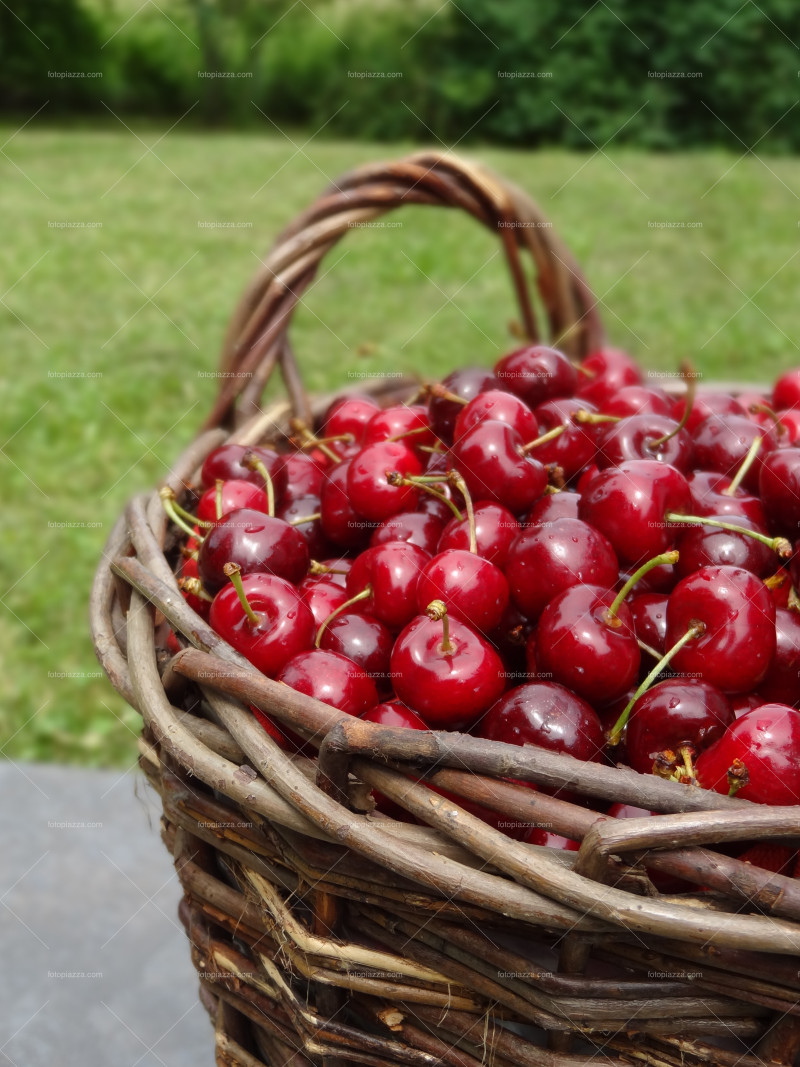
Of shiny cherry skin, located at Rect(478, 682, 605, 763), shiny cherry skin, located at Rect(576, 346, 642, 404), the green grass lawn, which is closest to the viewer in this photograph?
shiny cherry skin, located at Rect(478, 682, 605, 763)

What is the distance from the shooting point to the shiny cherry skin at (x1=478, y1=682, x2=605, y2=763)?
2.61ft

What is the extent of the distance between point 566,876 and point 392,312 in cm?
381

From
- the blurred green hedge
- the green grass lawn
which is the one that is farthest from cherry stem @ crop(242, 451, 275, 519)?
the blurred green hedge

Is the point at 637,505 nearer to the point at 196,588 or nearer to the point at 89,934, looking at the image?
the point at 196,588

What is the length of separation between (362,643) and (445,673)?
142mm

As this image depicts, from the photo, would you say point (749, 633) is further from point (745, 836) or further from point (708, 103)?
point (708, 103)

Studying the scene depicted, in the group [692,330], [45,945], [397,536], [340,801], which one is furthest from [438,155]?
[692,330]

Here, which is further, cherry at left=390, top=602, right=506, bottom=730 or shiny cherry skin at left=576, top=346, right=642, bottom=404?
shiny cherry skin at left=576, top=346, right=642, bottom=404

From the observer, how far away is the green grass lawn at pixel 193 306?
2.50 m

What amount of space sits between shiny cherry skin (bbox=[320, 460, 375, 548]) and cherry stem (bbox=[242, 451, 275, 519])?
0.07m

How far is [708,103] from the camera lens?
7863 mm

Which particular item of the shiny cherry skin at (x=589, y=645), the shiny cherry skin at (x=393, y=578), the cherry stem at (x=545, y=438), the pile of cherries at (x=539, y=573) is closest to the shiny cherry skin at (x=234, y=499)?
the pile of cherries at (x=539, y=573)

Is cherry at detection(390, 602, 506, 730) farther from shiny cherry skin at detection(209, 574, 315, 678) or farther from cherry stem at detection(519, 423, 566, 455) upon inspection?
cherry stem at detection(519, 423, 566, 455)

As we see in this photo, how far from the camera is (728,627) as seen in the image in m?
0.86
